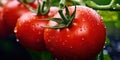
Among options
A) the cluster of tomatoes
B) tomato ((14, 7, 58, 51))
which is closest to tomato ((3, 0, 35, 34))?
tomato ((14, 7, 58, 51))

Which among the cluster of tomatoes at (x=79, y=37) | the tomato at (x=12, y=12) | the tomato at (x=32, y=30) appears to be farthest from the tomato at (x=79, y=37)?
the tomato at (x=12, y=12)

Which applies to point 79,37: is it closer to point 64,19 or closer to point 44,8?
point 64,19

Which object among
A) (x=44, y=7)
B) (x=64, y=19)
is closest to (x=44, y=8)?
(x=44, y=7)

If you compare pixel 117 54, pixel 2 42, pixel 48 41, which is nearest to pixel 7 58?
pixel 2 42

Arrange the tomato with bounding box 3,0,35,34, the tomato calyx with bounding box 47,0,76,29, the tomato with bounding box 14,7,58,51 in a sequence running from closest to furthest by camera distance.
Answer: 1. the tomato calyx with bounding box 47,0,76,29
2. the tomato with bounding box 14,7,58,51
3. the tomato with bounding box 3,0,35,34

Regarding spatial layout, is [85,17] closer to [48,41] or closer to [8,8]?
[48,41]

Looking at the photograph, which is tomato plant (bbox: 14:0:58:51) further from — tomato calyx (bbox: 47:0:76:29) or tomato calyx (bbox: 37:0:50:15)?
tomato calyx (bbox: 47:0:76:29)
